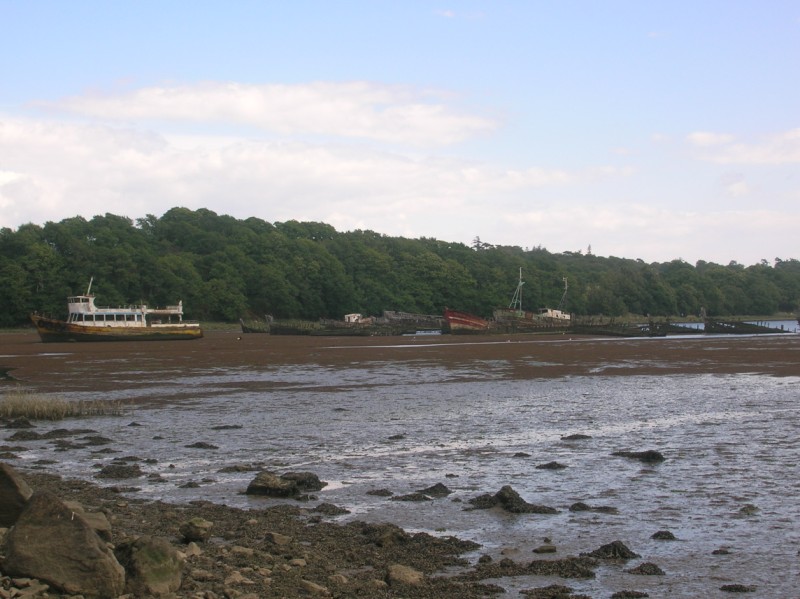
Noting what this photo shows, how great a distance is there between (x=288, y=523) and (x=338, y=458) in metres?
5.38

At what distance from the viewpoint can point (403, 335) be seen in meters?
91.9

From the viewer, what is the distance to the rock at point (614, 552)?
10008mm

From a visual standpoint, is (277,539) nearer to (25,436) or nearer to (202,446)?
(202,446)

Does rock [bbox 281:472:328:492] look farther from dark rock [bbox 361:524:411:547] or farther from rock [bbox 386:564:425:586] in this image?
rock [bbox 386:564:425:586]

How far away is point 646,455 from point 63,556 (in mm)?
11756

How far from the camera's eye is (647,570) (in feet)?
31.2

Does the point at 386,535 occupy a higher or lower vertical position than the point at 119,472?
higher

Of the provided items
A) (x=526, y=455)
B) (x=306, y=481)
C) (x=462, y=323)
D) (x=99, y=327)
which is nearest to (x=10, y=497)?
(x=306, y=481)

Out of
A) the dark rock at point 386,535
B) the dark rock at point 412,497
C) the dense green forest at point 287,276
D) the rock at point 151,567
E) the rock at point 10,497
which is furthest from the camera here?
the dense green forest at point 287,276

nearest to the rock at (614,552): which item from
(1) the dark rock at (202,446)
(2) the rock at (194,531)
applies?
(2) the rock at (194,531)

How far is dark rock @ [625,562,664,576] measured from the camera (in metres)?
9.44

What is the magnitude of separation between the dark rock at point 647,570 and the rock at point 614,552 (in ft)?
1.28

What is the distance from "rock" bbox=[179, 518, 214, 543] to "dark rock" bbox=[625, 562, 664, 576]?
4830 millimetres

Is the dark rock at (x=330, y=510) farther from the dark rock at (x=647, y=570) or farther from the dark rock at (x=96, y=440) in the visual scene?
the dark rock at (x=96, y=440)
